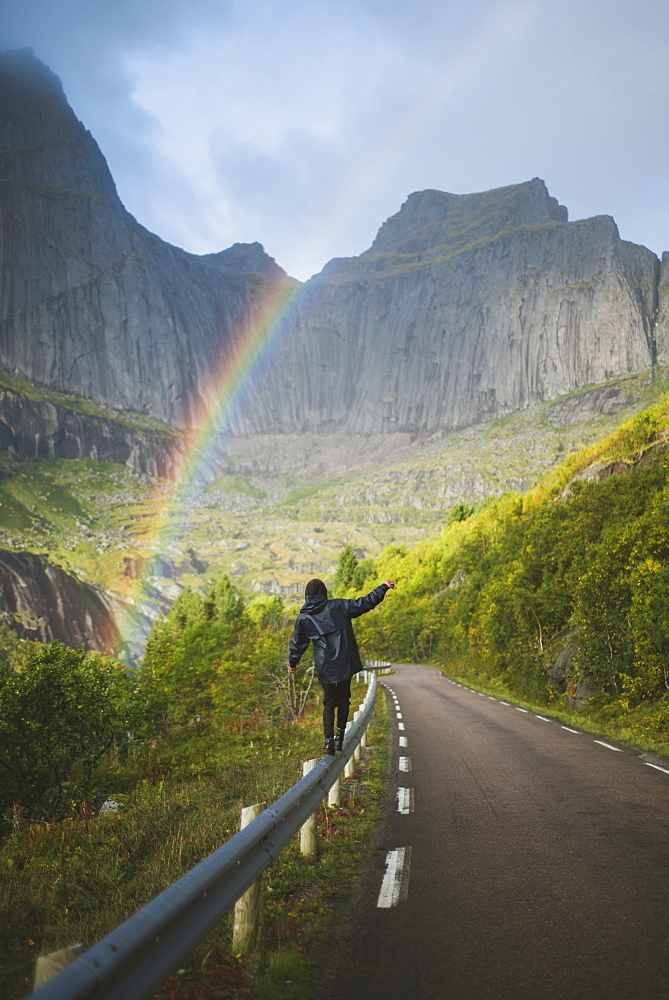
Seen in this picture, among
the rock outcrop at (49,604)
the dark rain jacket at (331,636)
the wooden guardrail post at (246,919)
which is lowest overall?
the rock outcrop at (49,604)

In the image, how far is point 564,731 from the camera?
48.6 ft

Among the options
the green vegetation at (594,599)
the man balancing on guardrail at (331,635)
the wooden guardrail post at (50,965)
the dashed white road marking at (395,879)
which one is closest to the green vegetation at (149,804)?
the dashed white road marking at (395,879)

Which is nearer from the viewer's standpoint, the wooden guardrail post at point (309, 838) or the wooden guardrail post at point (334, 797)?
the wooden guardrail post at point (309, 838)

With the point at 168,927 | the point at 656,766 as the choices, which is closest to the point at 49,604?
the point at 656,766

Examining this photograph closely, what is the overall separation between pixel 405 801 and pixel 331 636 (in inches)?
119

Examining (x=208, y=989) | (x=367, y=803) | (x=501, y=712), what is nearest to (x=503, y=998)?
(x=208, y=989)

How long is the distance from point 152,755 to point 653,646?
44.7ft

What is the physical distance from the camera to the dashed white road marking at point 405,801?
7.64m

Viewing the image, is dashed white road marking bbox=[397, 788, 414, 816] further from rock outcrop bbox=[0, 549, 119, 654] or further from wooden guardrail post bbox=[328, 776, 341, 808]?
rock outcrop bbox=[0, 549, 119, 654]

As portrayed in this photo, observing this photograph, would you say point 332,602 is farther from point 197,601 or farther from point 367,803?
point 197,601

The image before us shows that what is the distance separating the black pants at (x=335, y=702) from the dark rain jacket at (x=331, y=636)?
0.62ft

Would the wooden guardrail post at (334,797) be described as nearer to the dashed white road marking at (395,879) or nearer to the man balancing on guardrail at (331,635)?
the man balancing on guardrail at (331,635)

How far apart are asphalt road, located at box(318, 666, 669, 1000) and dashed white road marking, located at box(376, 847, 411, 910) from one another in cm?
2

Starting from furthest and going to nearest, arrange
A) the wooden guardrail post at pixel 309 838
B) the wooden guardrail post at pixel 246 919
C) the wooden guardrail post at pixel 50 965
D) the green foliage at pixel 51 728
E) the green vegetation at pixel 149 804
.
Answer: the green foliage at pixel 51 728, the wooden guardrail post at pixel 309 838, the green vegetation at pixel 149 804, the wooden guardrail post at pixel 246 919, the wooden guardrail post at pixel 50 965
